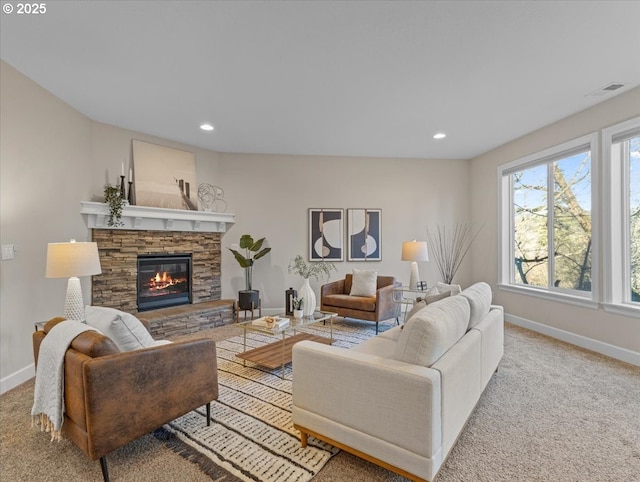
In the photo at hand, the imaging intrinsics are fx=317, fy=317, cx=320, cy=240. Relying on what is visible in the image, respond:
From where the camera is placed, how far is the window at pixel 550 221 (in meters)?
3.98

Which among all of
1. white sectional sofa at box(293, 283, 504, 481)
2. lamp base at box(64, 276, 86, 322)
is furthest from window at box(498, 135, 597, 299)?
lamp base at box(64, 276, 86, 322)

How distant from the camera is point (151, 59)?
A: 2.73 metres

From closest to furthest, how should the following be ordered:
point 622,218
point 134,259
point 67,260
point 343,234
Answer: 1. point 67,260
2. point 622,218
3. point 134,259
4. point 343,234

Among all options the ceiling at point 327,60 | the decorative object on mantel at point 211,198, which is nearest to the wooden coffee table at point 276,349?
the ceiling at point 327,60

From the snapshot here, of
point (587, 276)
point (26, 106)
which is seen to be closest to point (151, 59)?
point (26, 106)

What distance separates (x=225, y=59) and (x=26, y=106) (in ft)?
6.70

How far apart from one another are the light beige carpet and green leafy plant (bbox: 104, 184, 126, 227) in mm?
2010

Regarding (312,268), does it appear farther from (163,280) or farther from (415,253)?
(163,280)

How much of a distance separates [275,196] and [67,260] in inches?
135

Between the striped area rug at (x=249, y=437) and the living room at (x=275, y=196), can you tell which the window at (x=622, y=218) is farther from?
the striped area rug at (x=249, y=437)

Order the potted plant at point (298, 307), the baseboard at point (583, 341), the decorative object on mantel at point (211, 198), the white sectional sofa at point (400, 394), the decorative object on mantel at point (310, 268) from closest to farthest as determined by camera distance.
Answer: the white sectional sofa at point (400, 394) → the baseboard at point (583, 341) → the potted plant at point (298, 307) → the decorative object on mantel at point (211, 198) → the decorative object on mantel at point (310, 268)

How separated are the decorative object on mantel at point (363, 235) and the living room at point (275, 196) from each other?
0.45 feet

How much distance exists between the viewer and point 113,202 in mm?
3975

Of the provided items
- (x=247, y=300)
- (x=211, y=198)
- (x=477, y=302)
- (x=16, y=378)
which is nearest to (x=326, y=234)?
(x=247, y=300)
